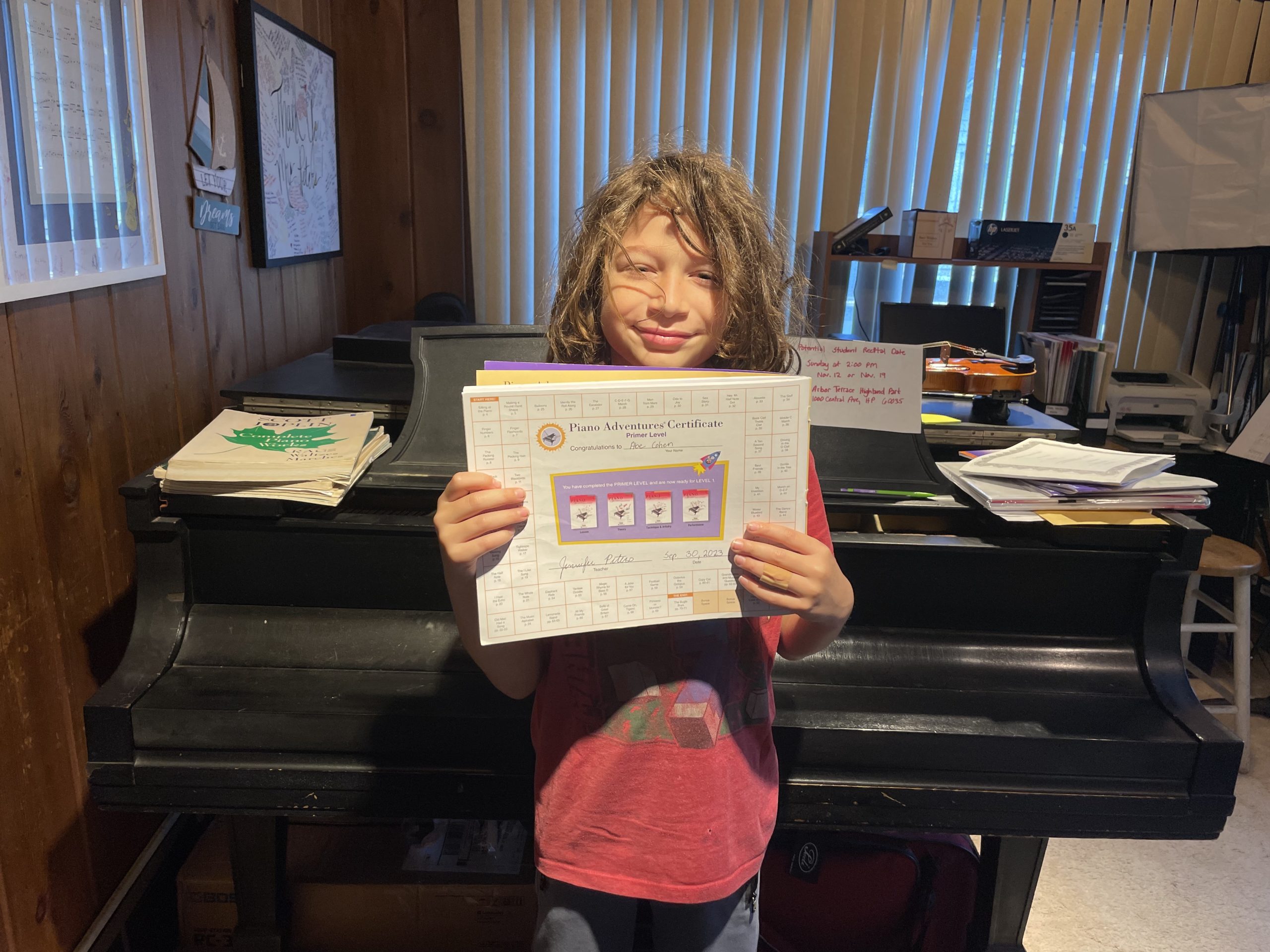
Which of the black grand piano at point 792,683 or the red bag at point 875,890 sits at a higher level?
the black grand piano at point 792,683

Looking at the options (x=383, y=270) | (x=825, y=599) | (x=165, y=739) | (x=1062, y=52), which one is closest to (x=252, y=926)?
(x=165, y=739)

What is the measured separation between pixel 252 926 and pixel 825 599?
3.72 feet

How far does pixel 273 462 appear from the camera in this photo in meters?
1.21

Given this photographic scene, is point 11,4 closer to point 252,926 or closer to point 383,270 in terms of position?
point 252,926

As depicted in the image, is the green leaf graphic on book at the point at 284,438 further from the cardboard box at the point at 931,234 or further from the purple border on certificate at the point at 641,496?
the cardboard box at the point at 931,234

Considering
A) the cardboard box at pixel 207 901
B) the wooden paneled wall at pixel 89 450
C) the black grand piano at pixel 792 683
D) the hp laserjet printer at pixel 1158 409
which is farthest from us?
the hp laserjet printer at pixel 1158 409

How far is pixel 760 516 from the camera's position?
81 cm

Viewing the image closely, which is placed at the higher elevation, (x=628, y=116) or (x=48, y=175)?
(x=628, y=116)

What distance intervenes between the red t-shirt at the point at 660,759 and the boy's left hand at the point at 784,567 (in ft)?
0.36

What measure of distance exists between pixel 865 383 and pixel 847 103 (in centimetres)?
214

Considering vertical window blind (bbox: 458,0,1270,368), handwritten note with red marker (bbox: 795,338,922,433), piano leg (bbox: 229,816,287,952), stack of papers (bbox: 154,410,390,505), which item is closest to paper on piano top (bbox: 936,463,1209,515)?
handwritten note with red marker (bbox: 795,338,922,433)

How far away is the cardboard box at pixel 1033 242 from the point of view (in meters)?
2.88

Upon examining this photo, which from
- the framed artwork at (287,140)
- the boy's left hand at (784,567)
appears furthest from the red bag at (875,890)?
the framed artwork at (287,140)

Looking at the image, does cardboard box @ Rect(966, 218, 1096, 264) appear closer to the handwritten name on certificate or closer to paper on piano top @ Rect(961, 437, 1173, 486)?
paper on piano top @ Rect(961, 437, 1173, 486)
